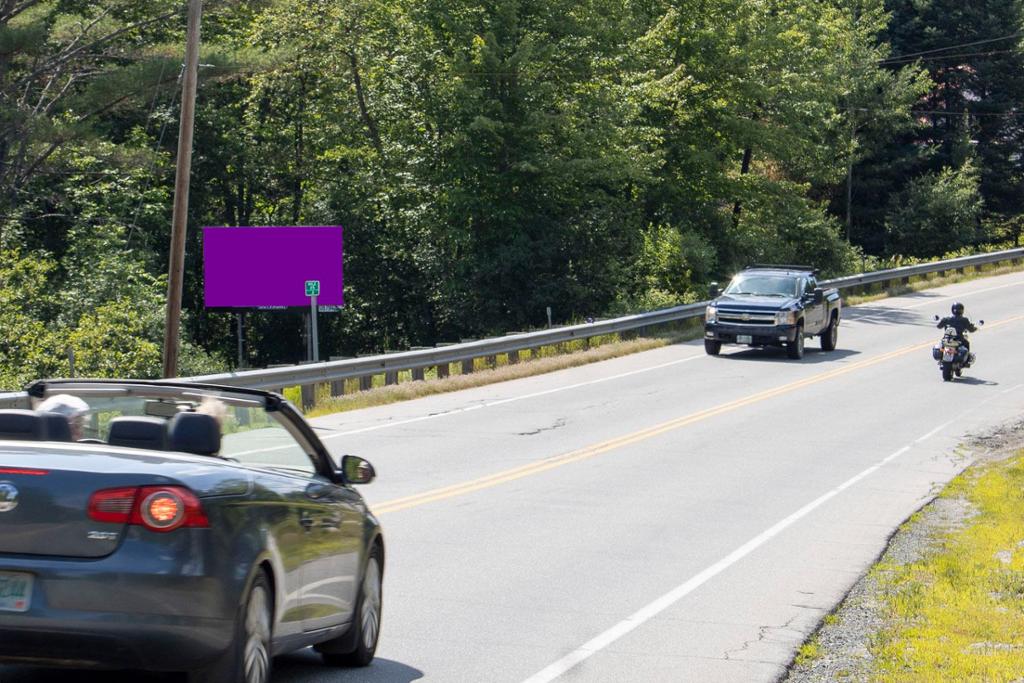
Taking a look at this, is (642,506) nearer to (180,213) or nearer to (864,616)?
(864,616)

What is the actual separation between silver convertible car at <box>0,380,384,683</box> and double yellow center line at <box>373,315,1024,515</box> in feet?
23.1

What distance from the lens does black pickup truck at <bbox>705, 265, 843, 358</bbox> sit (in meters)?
31.3

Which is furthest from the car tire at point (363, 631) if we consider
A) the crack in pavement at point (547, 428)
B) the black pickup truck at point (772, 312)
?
the black pickup truck at point (772, 312)

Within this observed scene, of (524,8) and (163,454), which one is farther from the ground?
(524,8)

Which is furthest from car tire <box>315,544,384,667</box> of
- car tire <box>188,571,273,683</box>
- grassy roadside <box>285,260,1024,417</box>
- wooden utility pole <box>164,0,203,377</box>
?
wooden utility pole <box>164,0,203,377</box>

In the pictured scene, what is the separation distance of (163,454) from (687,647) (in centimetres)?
399

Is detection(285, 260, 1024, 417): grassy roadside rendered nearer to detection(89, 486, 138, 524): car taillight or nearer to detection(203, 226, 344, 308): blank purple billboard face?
detection(203, 226, 344, 308): blank purple billboard face

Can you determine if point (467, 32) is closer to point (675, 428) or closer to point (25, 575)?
point (675, 428)

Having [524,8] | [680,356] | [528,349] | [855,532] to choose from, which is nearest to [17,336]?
[528,349]

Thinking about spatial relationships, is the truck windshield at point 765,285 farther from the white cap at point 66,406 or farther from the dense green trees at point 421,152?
the white cap at point 66,406

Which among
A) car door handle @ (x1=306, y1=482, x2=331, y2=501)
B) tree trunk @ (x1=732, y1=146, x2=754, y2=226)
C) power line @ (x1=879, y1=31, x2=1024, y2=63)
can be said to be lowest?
car door handle @ (x1=306, y1=482, x2=331, y2=501)

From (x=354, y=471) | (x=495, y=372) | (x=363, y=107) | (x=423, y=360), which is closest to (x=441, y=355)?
(x=423, y=360)

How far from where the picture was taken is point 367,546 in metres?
7.95

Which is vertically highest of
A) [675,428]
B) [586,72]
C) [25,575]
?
[586,72]
